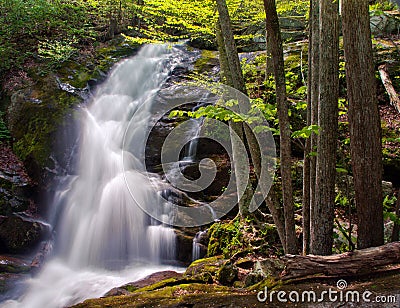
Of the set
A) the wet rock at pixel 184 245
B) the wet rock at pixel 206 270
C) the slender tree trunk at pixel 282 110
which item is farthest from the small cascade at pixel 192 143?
the slender tree trunk at pixel 282 110

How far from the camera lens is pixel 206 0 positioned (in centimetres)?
589

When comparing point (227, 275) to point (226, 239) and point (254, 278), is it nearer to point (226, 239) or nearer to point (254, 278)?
A: point (254, 278)

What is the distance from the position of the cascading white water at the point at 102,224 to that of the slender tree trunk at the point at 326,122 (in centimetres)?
488

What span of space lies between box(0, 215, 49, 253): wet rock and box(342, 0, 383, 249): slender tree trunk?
8.17 meters

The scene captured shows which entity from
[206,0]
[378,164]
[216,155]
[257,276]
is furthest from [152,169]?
[378,164]

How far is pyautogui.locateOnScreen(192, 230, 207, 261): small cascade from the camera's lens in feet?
23.6

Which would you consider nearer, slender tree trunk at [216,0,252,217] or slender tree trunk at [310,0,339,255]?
slender tree trunk at [310,0,339,255]

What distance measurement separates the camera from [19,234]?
834cm

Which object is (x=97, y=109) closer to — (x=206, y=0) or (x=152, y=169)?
(x=152, y=169)

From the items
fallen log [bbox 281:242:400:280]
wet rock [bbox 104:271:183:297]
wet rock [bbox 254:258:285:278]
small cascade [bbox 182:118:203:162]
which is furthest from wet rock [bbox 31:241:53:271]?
fallen log [bbox 281:242:400:280]

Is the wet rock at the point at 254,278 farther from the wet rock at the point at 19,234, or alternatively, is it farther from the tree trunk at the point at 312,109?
the wet rock at the point at 19,234

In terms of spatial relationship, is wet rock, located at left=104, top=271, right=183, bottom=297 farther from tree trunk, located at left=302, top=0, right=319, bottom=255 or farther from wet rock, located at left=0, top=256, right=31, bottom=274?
wet rock, located at left=0, top=256, right=31, bottom=274

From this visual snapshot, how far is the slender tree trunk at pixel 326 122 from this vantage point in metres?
3.27

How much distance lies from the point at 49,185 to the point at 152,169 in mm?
3172
